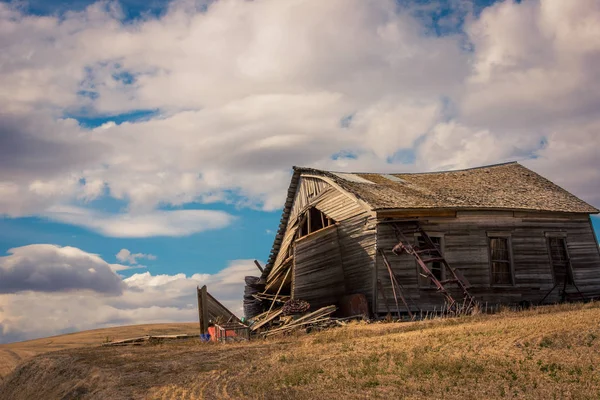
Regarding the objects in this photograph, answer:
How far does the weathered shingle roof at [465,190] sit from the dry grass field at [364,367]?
5.76m

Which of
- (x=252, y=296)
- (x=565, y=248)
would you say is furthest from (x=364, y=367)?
(x=565, y=248)

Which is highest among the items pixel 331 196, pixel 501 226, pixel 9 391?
pixel 331 196

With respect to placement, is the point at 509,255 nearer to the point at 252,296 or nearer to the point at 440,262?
the point at 440,262

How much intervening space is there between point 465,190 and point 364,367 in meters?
15.6

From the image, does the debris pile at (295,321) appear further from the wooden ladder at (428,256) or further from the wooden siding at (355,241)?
the wooden ladder at (428,256)

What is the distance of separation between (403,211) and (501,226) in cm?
502

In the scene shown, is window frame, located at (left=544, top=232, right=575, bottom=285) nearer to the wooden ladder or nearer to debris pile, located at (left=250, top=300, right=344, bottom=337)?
the wooden ladder

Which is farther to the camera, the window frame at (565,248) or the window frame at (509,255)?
the window frame at (565,248)

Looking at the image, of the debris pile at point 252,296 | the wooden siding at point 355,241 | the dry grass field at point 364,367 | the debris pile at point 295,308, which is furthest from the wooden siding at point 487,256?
the debris pile at point 252,296

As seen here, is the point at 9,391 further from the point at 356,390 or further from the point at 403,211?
the point at 403,211

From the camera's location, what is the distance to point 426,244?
21.7m

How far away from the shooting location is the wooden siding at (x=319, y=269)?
21.0 metres

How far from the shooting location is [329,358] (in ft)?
41.4

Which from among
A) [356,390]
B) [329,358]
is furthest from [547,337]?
[356,390]
